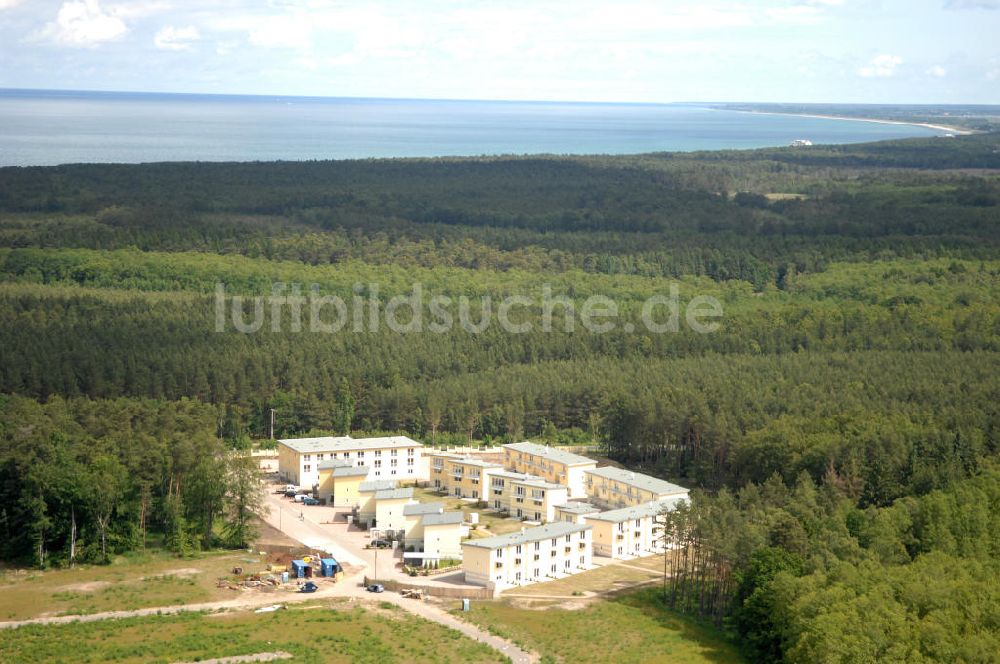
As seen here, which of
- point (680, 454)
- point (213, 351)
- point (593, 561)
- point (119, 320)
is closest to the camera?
point (593, 561)

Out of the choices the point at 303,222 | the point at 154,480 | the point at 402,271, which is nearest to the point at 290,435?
the point at 154,480

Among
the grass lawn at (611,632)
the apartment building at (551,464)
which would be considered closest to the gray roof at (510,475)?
the apartment building at (551,464)

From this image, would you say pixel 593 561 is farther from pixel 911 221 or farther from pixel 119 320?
pixel 911 221

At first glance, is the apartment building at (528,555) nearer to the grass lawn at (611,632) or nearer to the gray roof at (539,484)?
the grass lawn at (611,632)

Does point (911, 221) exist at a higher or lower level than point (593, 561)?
higher

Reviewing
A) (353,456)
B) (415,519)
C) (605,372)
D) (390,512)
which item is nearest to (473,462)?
(353,456)

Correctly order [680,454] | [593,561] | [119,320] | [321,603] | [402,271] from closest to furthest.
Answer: [321,603]
[593,561]
[680,454]
[119,320]
[402,271]
